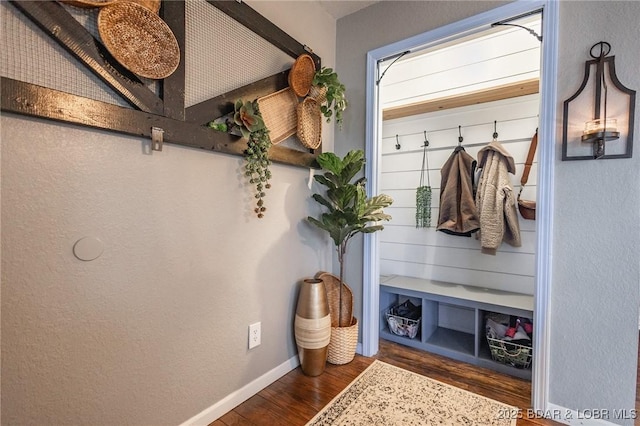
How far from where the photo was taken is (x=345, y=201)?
1.94m

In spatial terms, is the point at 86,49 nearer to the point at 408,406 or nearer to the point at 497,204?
the point at 408,406

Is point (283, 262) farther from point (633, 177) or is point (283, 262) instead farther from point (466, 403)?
point (633, 177)

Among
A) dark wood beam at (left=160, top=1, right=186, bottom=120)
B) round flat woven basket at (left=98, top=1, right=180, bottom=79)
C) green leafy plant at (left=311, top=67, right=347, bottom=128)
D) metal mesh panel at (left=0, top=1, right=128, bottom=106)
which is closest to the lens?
metal mesh panel at (left=0, top=1, right=128, bottom=106)

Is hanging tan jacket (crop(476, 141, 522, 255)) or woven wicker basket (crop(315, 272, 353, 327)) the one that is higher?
hanging tan jacket (crop(476, 141, 522, 255))

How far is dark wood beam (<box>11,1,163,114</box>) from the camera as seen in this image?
92cm

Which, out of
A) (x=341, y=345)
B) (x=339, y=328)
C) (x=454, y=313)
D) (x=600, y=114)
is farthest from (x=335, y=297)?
(x=600, y=114)

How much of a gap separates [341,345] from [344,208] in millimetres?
939

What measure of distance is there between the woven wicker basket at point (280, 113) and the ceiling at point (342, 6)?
2.65ft

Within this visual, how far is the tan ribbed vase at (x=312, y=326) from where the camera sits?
1797mm

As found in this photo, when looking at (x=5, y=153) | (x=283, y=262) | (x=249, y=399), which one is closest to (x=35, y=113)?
(x=5, y=153)

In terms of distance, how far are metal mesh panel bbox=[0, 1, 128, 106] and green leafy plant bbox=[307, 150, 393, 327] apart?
3.99 ft

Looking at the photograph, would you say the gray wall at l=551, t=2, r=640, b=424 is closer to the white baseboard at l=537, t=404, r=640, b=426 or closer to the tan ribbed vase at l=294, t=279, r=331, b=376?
the white baseboard at l=537, t=404, r=640, b=426

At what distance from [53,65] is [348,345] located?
206cm

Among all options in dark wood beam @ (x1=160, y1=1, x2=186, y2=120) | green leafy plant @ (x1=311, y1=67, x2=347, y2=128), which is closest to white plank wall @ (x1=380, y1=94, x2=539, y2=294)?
green leafy plant @ (x1=311, y1=67, x2=347, y2=128)
